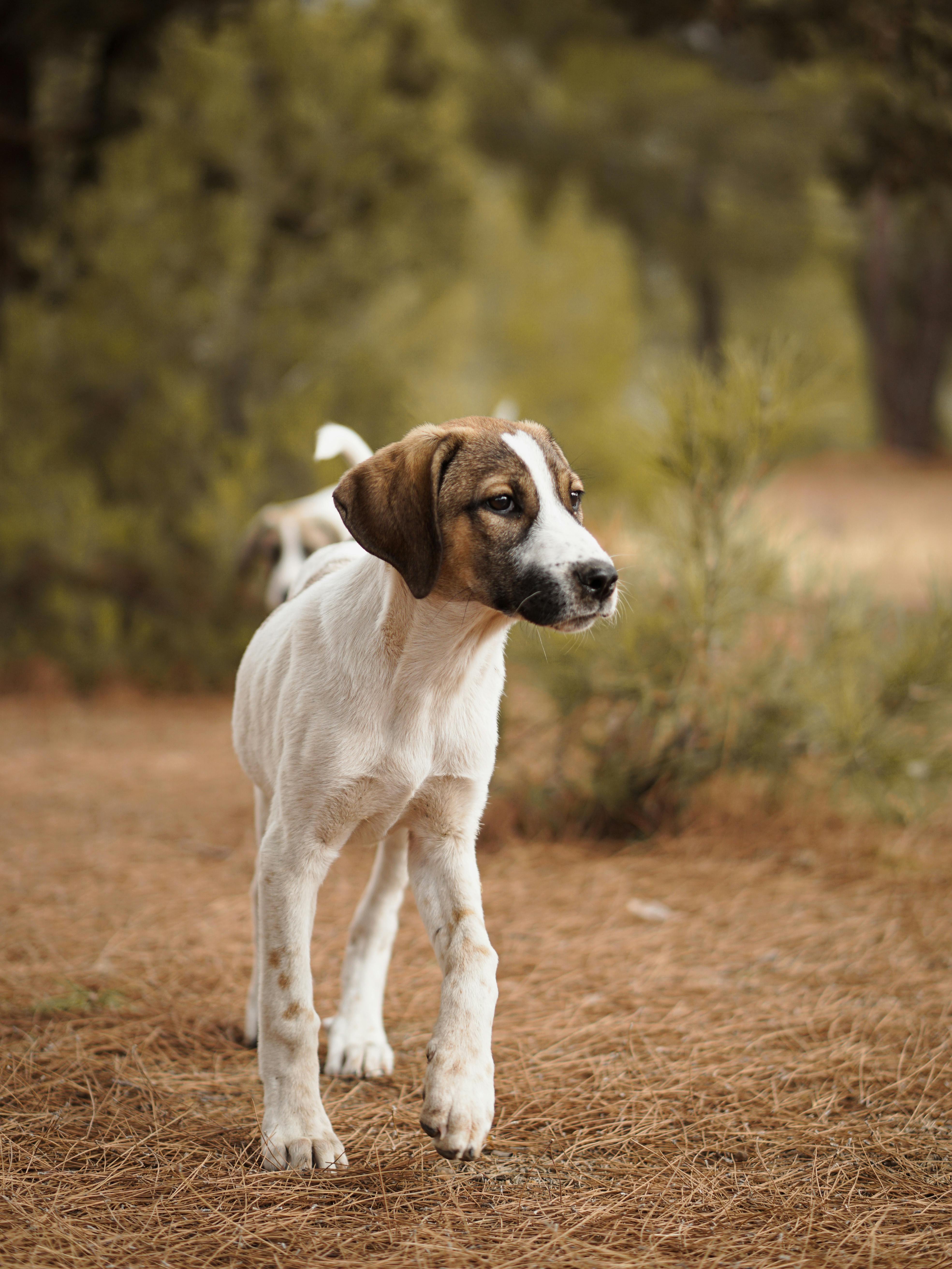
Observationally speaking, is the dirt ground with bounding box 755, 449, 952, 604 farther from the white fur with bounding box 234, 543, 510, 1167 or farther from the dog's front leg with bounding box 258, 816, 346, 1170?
the dog's front leg with bounding box 258, 816, 346, 1170

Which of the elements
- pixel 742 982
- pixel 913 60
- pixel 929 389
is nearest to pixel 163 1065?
pixel 742 982

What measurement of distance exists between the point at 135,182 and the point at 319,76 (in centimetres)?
158

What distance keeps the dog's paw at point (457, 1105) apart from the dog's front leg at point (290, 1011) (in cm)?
24

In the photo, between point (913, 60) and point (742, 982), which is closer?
point (742, 982)

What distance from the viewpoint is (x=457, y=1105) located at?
2.18 metres

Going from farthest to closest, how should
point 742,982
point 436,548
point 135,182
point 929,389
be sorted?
point 929,389
point 135,182
point 742,982
point 436,548

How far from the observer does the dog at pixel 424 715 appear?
A: 2293mm

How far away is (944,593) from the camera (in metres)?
4.87

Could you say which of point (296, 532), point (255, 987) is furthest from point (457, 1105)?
point (296, 532)

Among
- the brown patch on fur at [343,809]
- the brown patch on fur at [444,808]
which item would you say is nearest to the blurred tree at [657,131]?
the brown patch on fur at [444,808]

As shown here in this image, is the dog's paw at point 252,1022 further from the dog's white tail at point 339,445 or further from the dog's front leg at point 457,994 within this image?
the dog's white tail at point 339,445

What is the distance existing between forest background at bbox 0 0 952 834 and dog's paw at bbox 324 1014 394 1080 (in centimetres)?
142

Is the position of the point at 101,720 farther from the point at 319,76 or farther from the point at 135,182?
the point at 319,76

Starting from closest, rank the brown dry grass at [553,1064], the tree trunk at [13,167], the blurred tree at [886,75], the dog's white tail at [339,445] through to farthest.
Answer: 1. the brown dry grass at [553,1064]
2. the dog's white tail at [339,445]
3. the blurred tree at [886,75]
4. the tree trunk at [13,167]
